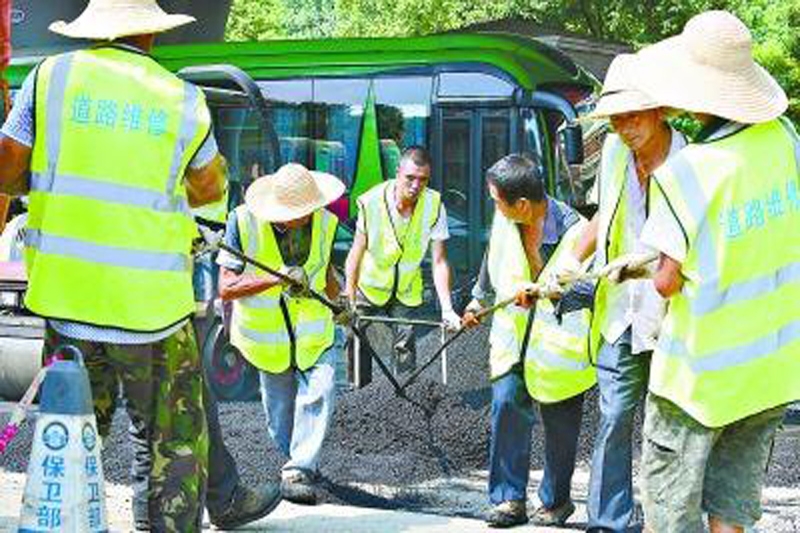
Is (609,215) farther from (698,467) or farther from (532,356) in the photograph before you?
(698,467)

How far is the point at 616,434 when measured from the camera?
22.1ft

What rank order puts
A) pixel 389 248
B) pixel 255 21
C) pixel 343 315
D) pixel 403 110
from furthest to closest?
pixel 255 21
pixel 403 110
pixel 389 248
pixel 343 315

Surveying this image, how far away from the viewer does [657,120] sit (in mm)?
6352

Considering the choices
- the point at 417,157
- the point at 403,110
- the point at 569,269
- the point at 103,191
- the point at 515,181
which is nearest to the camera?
the point at 103,191

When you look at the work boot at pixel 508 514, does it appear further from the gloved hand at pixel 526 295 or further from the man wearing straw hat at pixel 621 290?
the gloved hand at pixel 526 295

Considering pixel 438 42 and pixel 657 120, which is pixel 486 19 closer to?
pixel 438 42

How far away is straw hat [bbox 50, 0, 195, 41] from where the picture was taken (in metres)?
5.55

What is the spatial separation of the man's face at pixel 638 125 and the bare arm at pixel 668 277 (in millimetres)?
1297

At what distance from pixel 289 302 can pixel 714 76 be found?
3649 mm

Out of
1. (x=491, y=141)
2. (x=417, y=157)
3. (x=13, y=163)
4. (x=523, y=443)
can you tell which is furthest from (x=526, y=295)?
(x=491, y=141)

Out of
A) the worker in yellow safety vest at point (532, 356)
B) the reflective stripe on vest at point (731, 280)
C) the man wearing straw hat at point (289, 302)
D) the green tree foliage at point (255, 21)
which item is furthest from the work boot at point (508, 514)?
the green tree foliage at point (255, 21)

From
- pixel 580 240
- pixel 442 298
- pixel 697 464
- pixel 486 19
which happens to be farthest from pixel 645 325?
pixel 486 19

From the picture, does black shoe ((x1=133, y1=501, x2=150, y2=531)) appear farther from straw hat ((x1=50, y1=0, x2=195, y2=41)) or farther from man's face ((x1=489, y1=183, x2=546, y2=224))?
straw hat ((x1=50, y1=0, x2=195, y2=41))

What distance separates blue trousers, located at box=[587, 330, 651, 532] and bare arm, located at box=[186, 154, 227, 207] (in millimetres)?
1683
